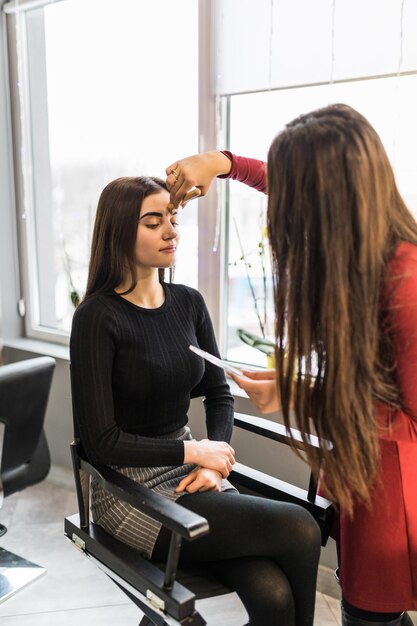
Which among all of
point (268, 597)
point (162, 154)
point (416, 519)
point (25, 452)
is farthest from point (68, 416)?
point (416, 519)

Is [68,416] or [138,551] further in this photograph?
[68,416]

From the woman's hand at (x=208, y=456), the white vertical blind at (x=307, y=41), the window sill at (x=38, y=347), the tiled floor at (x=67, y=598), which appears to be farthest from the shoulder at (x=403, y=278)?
the window sill at (x=38, y=347)

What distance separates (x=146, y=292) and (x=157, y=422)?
0.35 meters

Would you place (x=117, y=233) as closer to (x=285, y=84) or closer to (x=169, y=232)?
(x=169, y=232)

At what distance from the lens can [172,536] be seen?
1136 millimetres

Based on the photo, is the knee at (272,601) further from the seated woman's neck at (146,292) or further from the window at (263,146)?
the window at (263,146)

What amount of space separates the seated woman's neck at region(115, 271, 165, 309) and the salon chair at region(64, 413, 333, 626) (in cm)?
39

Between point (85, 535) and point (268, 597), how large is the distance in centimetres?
45

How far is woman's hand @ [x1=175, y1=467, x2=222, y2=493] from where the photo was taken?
1393mm

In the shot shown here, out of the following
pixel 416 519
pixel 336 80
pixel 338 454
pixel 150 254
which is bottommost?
pixel 416 519

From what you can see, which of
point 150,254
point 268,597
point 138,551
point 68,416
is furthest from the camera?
point 68,416

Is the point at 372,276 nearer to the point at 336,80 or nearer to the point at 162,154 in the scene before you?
the point at 336,80

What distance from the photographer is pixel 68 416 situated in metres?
2.83

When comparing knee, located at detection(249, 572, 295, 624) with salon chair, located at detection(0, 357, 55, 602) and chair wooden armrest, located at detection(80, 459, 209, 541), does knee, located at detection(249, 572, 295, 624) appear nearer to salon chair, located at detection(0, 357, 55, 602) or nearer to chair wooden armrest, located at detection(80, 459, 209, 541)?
chair wooden armrest, located at detection(80, 459, 209, 541)
